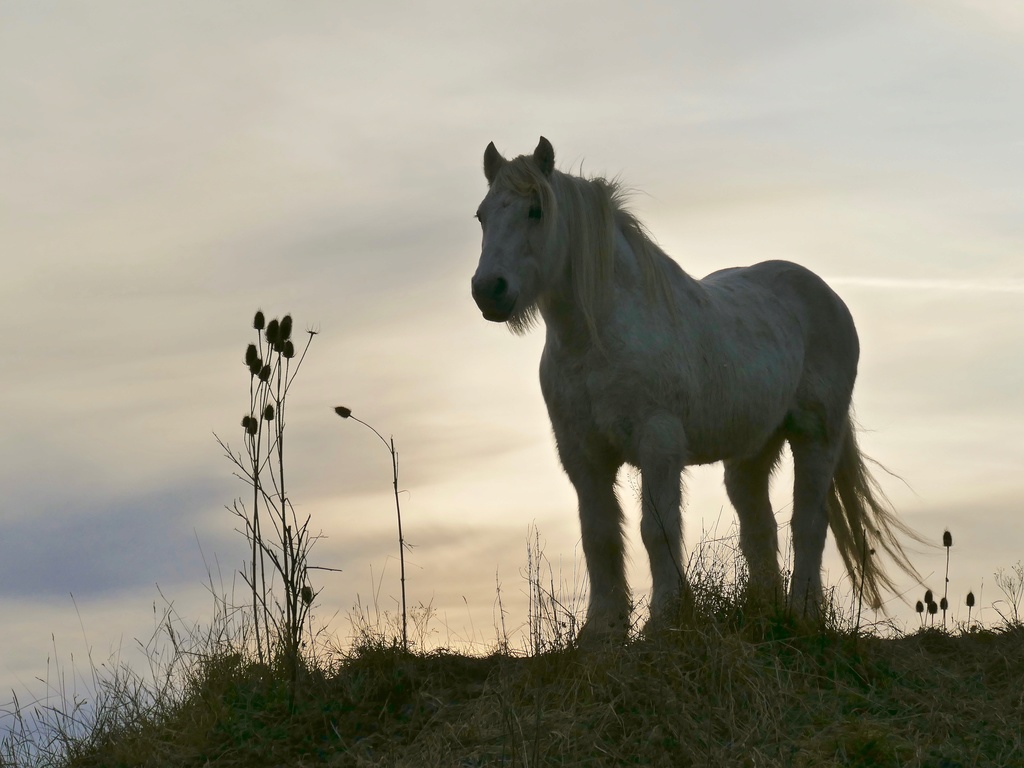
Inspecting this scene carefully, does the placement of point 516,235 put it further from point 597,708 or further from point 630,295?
point 597,708

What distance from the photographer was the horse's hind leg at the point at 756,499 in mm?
7918

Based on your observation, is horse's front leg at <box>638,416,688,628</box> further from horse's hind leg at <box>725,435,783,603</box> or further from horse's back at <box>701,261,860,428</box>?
horse's hind leg at <box>725,435,783,603</box>

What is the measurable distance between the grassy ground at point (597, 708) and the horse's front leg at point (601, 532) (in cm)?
67

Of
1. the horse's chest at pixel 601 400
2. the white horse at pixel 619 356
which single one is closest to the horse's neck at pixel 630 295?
the white horse at pixel 619 356

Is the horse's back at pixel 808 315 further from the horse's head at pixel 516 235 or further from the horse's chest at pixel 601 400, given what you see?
the horse's head at pixel 516 235

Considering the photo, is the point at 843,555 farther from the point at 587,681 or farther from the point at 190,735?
the point at 190,735

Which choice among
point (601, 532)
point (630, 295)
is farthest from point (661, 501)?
point (630, 295)

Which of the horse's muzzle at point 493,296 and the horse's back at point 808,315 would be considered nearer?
the horse's muzzle at point 493,296

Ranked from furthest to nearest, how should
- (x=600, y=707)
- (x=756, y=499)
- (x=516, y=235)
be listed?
1. (x=756, y=499)
2. (x=516, y=235)
3. (x=600, y=707)

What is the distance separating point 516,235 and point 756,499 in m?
2.95

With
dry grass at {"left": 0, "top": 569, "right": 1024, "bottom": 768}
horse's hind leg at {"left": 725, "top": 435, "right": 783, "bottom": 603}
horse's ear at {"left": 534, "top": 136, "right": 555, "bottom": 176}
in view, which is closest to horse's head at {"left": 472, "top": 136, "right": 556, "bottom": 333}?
horse's ear at {"left": 534, "top": 136, "right": 555, "bottom": 176}

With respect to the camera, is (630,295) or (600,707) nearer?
(600,707)

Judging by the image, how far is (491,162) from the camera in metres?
6.33

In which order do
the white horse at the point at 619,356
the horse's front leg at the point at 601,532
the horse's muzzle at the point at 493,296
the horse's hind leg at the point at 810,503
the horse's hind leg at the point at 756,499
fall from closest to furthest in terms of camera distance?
the horse's muzzle at the point at 493,296
the white horse at the point at 619,356
the horse's front leg at the point at 601,532
the horse's hind leg at the point at 810,503
the horse's hind leg at the point at 756,499
